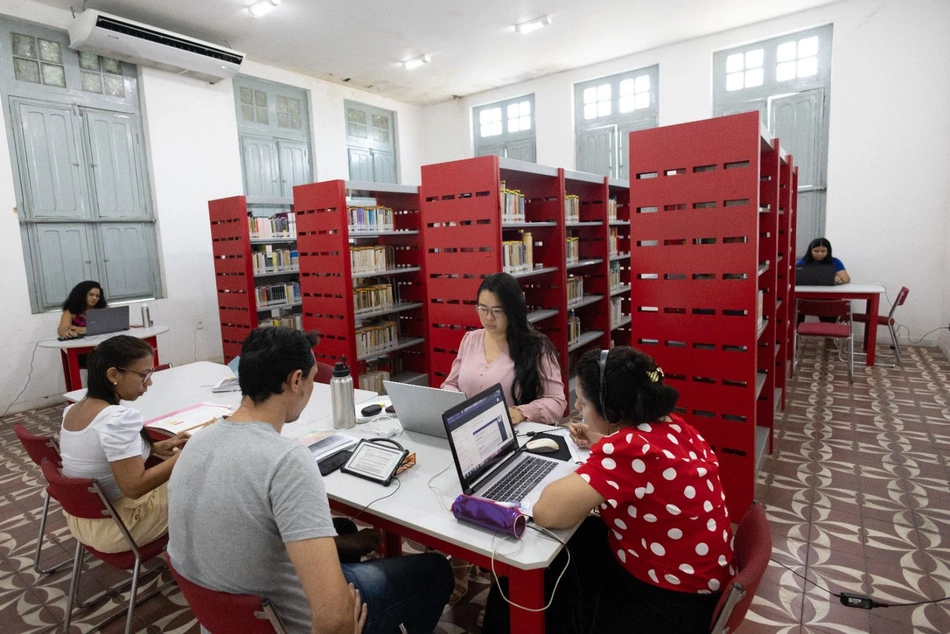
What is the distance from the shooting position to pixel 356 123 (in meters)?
9.04

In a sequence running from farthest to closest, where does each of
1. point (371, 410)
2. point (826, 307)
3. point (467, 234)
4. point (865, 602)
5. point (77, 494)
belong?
point (826, 307) → point (467, 234) → point (371, 410) → point (865, 602) → point (77, 494)

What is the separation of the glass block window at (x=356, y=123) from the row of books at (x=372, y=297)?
4.71 m

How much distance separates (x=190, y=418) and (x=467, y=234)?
84.8 inches

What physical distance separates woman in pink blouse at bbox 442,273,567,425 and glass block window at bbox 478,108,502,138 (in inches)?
299

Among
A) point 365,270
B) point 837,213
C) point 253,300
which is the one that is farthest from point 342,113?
point 837,213

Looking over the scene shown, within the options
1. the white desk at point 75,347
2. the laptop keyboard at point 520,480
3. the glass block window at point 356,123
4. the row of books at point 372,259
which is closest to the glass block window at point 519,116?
the glass block window at point 356,123

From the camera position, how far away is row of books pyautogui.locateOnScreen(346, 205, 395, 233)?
478cm

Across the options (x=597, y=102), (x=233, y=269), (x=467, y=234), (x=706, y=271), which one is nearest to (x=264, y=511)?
(x=706, y=271)

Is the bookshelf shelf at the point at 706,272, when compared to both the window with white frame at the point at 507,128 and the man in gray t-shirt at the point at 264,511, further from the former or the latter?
the window with white frame at the point at 507,128

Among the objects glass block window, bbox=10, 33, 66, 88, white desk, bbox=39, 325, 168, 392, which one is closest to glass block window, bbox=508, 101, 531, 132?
glass block window, bbox=10, 33, 66, 88

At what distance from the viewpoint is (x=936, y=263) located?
648 centimetres

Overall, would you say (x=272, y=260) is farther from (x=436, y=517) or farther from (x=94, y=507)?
(x=436, y=517)

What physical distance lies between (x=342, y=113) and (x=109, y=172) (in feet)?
12.1

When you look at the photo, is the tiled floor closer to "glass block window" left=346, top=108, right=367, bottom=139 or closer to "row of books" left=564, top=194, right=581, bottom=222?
"row of books" left=564, top=194, right=581, bottom=222
